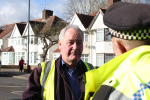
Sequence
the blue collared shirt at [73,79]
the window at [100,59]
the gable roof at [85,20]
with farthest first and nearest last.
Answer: the gable roof at [85,20] → the window at [100,59] → the blue collared shirt at [73,79]

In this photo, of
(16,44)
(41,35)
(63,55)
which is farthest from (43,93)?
(16,44)

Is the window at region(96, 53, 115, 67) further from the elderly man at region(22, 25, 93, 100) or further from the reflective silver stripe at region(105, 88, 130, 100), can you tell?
the reflective silver stripe at region(105, 88, 130, 100)

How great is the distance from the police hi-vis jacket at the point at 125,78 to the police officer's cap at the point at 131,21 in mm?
121

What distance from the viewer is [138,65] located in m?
1.16

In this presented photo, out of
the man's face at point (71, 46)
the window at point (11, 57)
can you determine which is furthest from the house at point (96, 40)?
the window at point (11, 57)

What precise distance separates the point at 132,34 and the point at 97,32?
22.6m

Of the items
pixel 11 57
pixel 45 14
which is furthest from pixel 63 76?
pixel 11 57

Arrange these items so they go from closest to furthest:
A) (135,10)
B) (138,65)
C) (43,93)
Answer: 1. (138,65)
2. (135,10)
3. (43,93)

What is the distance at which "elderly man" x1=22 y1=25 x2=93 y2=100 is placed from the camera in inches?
94.0

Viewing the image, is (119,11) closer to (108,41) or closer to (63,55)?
(63,55)

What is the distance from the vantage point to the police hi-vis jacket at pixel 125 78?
1.06 m

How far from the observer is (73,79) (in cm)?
259

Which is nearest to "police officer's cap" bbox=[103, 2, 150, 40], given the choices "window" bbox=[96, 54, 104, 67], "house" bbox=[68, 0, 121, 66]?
"house" bbox=[68, 0, 121, 66]

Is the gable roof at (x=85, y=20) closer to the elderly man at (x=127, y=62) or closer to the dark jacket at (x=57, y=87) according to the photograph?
the dark jacket at (x=57, y=87)
